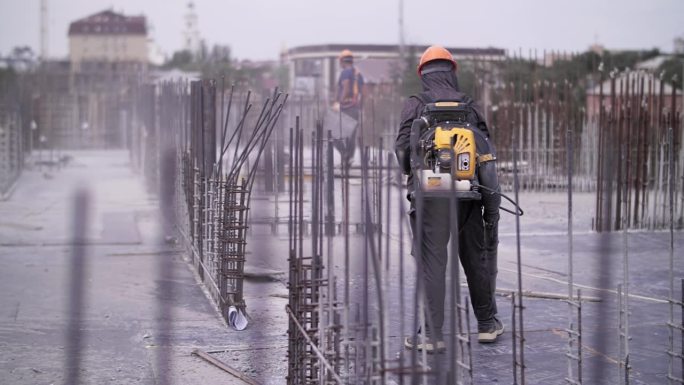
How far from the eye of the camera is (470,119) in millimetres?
6082

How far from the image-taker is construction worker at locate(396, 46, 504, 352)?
19.7ft

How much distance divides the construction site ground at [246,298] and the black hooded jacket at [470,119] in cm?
82

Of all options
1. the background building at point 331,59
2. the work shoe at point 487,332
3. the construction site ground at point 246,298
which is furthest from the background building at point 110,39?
the work shoe at point 487,332

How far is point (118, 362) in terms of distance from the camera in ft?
20.3

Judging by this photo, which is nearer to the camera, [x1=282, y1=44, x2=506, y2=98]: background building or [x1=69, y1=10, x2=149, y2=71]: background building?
[x1=282, y1=44, x2=506, y2=98]: background building

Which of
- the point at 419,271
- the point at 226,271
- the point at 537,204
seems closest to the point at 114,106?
the point at 537,204

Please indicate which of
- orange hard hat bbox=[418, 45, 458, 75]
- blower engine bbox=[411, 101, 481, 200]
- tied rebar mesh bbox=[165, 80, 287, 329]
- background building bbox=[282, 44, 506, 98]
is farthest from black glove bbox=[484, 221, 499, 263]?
background building bbox=[282, 44, 506, 98]

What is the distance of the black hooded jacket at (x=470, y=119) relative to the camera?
19.9 feet

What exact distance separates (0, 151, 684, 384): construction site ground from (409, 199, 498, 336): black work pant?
0.86 ft

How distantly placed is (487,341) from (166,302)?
2695 mm

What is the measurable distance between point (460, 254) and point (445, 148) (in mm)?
887

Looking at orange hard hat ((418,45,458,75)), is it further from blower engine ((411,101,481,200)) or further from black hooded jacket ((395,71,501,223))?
blower engine ((411,101,481,200))

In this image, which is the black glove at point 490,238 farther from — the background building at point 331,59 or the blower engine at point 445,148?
the background building at point 331,59

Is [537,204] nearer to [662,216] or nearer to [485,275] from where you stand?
[662,216]
